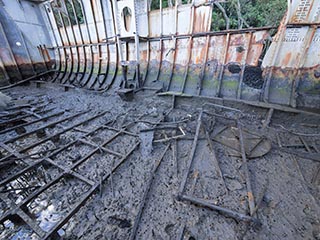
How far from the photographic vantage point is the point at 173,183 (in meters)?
2.35

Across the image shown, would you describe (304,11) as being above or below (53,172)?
above

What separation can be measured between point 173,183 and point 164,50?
5.33m

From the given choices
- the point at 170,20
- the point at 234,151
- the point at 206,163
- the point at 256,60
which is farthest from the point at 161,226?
the point at 170,20

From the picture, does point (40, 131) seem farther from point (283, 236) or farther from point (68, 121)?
point (283, 236)

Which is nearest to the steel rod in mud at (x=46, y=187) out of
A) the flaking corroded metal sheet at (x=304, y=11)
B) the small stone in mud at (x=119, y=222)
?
the small stone in mud at (x=119, y=222)

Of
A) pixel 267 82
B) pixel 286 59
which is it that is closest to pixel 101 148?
pixel 267 82

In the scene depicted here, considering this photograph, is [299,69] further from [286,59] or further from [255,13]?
[255,13]

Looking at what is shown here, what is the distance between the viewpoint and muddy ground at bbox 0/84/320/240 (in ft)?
5.81

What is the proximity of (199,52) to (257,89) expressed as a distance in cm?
231

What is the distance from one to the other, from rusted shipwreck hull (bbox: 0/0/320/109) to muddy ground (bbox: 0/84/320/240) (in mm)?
1108

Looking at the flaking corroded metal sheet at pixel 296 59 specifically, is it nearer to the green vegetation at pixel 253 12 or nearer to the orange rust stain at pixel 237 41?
the orange rust stain at pixel 237 41

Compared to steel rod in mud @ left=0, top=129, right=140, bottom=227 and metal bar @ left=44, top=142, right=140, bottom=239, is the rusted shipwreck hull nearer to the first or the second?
metal bar @ left=44, top=142, right=140, bottom=239

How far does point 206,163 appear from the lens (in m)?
2.66

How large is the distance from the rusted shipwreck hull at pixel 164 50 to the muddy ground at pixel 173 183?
1.11 metres
